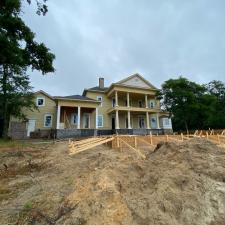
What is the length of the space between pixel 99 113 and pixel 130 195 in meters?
24.4

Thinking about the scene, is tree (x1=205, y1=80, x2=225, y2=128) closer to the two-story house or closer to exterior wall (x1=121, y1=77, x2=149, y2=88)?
the two-story house

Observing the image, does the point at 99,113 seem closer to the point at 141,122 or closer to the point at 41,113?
the point at 141,122

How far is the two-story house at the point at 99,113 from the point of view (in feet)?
78.4

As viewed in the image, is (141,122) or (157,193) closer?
(157,193)

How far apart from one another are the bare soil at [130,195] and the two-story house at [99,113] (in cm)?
1743

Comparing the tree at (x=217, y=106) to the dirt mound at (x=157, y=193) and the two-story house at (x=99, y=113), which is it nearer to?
the two-story house at (x=99, y=113)

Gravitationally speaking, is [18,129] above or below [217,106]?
below

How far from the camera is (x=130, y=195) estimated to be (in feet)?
14.8

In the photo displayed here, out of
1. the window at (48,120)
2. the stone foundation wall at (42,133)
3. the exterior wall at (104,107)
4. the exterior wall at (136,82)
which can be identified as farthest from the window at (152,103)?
the stone foundation wall at (42,133)

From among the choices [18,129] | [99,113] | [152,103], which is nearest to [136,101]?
[152,103]

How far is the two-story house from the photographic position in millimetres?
23906

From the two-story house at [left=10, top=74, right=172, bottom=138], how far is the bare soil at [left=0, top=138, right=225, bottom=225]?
57.2 ft

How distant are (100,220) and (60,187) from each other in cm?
202

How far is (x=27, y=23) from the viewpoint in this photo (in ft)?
32.7
